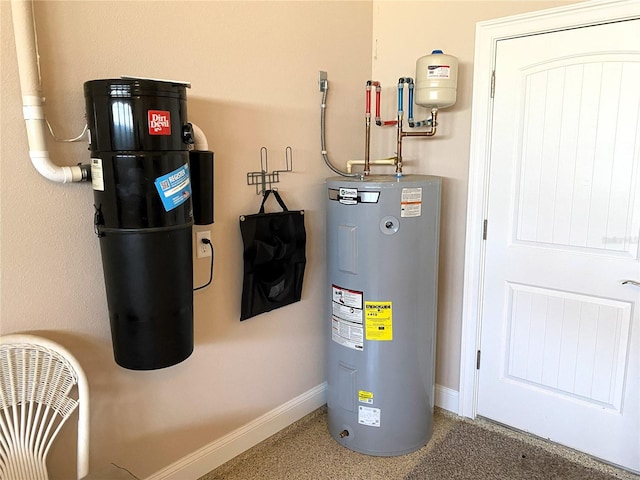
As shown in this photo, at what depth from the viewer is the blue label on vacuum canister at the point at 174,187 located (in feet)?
4.98

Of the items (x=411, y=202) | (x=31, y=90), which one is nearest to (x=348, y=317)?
(x=411, y=202)

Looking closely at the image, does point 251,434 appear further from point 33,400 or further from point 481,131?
point 481,131

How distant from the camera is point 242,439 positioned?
233 centimetres

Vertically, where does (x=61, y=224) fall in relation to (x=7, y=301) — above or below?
above

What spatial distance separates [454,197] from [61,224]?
6.00ft

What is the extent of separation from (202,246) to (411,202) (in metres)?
0.93

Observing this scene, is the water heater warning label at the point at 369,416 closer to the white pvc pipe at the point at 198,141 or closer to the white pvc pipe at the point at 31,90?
the white pvc pipe at the point at 198,141

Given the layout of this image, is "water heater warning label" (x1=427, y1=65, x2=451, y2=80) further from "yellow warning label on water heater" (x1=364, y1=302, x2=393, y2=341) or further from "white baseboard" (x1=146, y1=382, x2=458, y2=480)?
"white baseboard" (x1=146, y1=382, x2=458, y2=480)

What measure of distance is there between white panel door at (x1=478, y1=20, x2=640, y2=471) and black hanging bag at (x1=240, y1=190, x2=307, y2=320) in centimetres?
98

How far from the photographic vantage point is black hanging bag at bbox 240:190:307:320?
2.17 m

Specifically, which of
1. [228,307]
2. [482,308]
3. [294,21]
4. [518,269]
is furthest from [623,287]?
[294,21]

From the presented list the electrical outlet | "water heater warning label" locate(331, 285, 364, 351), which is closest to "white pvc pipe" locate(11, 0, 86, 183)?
the electrical outlet

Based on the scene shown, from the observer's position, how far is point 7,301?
4.94 feet

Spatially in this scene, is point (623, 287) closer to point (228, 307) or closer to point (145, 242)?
point (228, 307)
